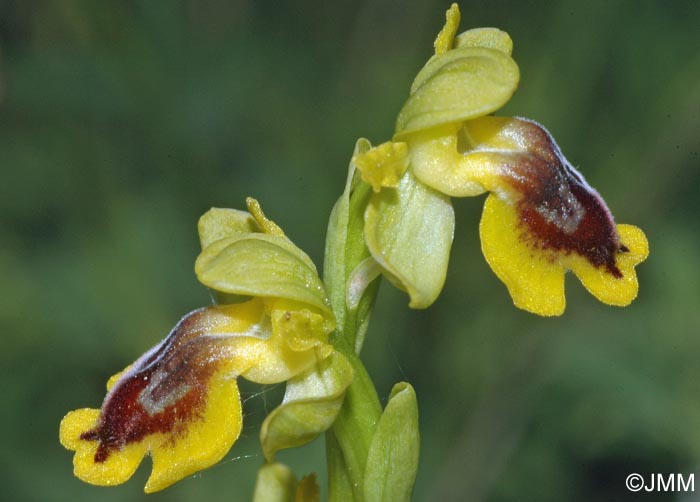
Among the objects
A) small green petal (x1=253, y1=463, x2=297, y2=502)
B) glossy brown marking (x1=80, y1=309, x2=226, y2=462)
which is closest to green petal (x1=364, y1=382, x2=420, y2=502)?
small green petal (x1=253, y1=463, x2=297, y2=502)

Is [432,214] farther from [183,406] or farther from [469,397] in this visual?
[469,397]

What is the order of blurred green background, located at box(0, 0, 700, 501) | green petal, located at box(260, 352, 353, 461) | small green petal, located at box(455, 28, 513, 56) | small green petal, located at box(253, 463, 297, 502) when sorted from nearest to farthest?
green petal, located at box(260, 352, 353, 461) < small green petal, located at box(253, 463, 297, 502) < small green petal, located at box(455, 28, 513, 56) < blurred green background, located at box(0, 0, 700, 501)

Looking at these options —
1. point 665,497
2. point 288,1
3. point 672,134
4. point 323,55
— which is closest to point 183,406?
point 665,497

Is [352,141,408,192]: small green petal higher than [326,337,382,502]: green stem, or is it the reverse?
[352,141,408,192]: small green petal

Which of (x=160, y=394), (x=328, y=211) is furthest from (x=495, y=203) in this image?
(x=328, y=211)

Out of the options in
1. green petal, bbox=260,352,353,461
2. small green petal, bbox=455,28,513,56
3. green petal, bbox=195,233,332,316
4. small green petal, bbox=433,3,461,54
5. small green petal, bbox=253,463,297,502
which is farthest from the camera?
small green petal, bbox=455,28,513,56

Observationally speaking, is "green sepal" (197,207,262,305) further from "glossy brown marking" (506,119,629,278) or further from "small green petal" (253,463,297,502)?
"glossy brown marking" (506,119,629,278)

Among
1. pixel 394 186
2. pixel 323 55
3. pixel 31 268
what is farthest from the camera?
pixel 323 55

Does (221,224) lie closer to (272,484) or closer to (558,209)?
(272,484)
